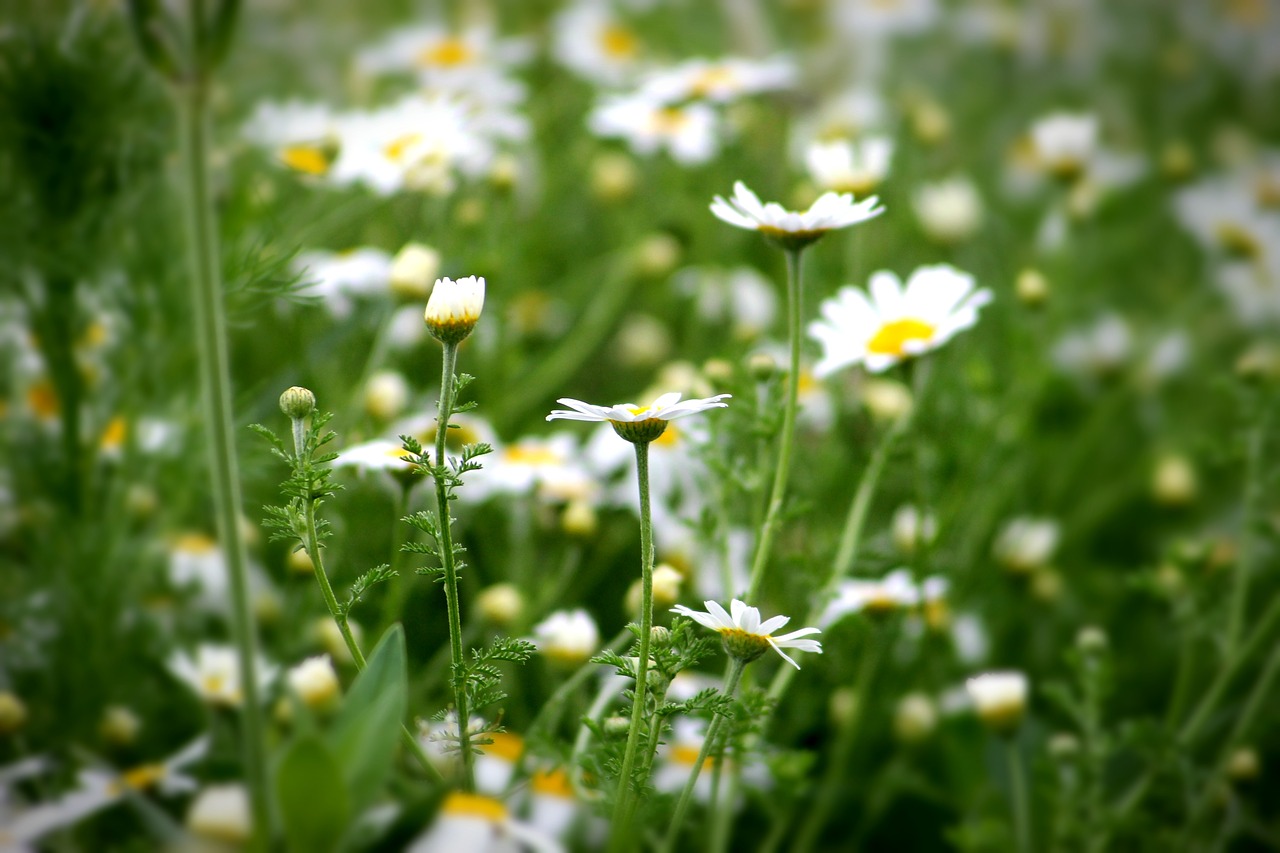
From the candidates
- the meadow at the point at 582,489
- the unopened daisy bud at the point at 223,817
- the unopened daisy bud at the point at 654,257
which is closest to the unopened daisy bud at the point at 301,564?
the meadow at the point at 582,489

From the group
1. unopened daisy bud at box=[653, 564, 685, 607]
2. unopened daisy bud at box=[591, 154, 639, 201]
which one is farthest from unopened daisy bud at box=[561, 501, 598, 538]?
unopened daisy bud at box=[591, 154, 639, 201]

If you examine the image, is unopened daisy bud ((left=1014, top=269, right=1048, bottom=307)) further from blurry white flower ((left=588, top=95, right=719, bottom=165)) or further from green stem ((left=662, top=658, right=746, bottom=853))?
green stem ((left=662, top=658, right=746, bottom=853))

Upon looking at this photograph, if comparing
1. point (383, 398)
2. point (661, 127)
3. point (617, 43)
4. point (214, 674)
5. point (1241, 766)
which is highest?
point (617, 43)

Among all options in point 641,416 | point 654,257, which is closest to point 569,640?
point 641,416

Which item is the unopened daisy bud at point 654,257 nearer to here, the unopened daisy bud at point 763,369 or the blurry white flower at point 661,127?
the blurry white flower at point 661,127

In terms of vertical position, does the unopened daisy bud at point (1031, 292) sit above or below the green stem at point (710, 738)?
above

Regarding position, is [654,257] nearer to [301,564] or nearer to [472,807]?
[301,564]

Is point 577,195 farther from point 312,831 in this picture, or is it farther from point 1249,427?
point 312,831
